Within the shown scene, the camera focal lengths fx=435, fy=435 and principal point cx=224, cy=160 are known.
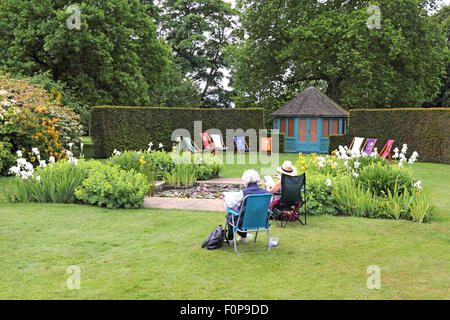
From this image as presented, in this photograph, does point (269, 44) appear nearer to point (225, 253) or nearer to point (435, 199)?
point (435, 199)

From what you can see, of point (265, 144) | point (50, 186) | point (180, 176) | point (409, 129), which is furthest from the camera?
point (265, 144)

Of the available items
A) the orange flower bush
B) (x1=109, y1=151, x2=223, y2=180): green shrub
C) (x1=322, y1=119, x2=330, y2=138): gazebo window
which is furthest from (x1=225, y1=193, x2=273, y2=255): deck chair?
(x1=322, y1=119, x2=330, y2=138): gazebo window

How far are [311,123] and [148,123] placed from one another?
9.58m

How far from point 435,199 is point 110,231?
745 centimetres

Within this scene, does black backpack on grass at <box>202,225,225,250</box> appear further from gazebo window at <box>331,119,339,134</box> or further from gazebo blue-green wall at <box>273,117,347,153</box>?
gazebo window at <box>331,119,339,134</box>

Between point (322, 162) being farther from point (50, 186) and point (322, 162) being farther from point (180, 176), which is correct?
point (50, 186)

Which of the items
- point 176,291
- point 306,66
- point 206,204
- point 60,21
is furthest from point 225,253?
point 306,66

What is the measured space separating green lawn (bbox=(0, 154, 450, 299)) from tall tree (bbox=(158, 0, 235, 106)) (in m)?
30.7

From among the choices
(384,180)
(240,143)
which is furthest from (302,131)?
(384,180)

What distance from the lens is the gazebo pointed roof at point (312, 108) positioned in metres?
25.2

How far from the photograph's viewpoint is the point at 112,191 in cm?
877
